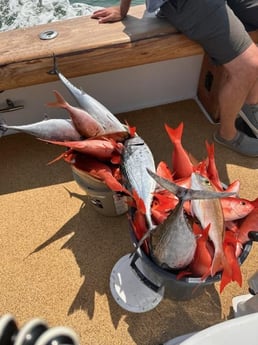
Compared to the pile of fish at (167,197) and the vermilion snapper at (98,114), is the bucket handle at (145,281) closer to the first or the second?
the pile of fish at (167,197)

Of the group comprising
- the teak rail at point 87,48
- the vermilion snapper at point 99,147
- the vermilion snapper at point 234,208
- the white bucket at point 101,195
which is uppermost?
the teak rail at point 87,48

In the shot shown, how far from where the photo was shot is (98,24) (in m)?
1.86

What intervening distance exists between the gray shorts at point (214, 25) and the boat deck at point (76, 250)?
25.5 inches

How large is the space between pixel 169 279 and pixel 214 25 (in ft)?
4.01

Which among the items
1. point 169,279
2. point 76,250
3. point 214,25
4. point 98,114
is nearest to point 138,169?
point 98,114

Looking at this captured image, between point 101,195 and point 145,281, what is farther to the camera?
point 101,195

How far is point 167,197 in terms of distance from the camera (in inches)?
52.9

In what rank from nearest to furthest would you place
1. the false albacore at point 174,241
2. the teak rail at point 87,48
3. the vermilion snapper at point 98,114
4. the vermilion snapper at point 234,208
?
the false albacore at point 174,241, the vermilion snapper at point 234,208, the vermilion snapper at point 98,114, the teak rail at point 87,48

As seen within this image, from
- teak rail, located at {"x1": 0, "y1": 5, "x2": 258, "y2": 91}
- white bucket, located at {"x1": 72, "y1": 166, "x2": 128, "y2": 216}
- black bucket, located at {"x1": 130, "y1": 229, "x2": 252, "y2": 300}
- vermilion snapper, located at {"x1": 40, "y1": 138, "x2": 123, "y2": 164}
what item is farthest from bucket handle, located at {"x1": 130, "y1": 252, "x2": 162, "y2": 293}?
teak rail, located at {"x1": 0, "y1": 5, "x2": 258, "y2": 91}

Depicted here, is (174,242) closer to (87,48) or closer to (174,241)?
(174,241)

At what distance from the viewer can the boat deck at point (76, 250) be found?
4.75ft

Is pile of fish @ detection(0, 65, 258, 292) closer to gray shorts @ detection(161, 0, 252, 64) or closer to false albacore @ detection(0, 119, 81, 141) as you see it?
false albacore @ detection(0, 119, 81, 141)

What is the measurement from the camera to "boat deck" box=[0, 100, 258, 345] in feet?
4.75

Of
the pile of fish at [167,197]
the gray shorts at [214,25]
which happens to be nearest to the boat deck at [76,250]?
the pile of fish at [167,197]
